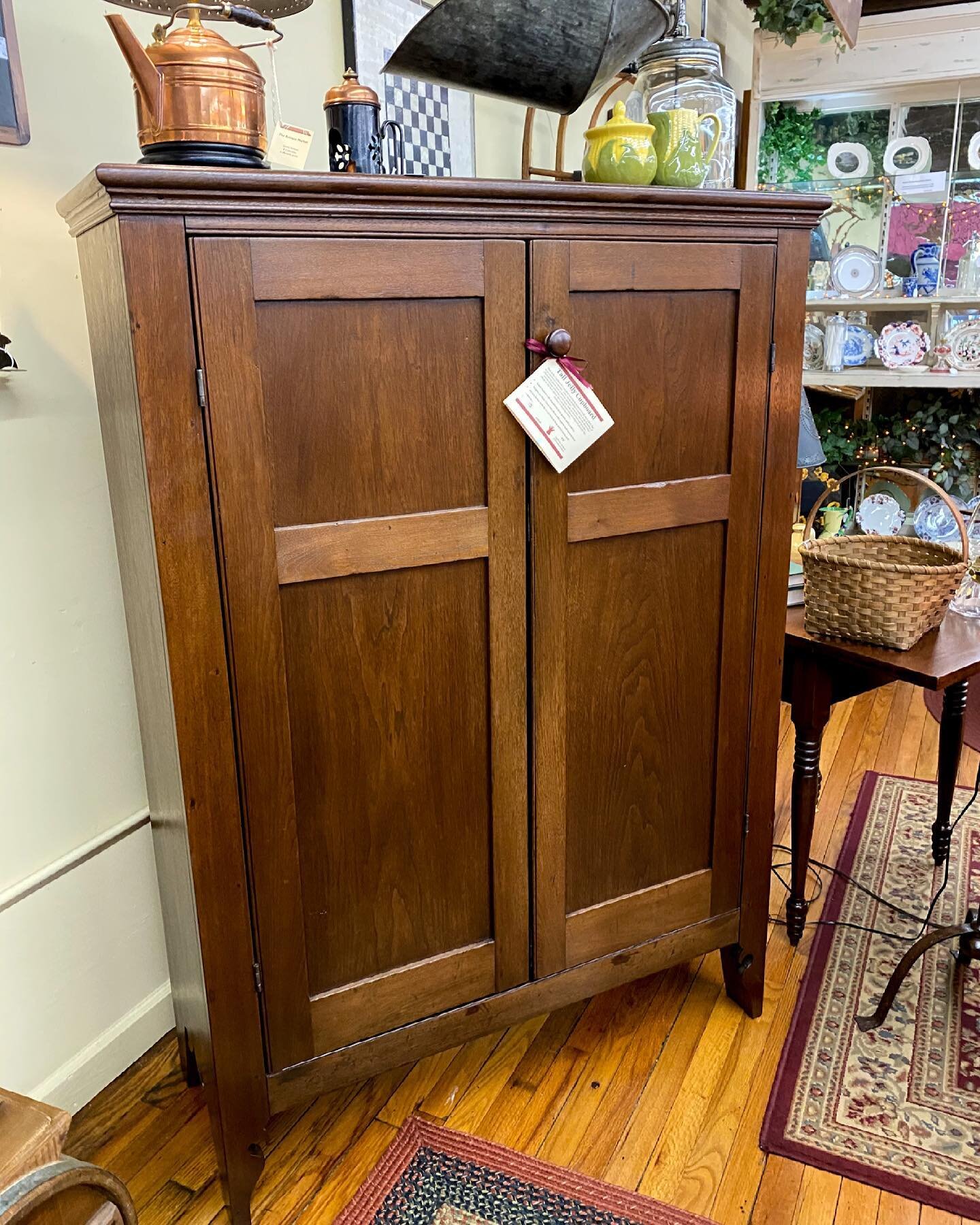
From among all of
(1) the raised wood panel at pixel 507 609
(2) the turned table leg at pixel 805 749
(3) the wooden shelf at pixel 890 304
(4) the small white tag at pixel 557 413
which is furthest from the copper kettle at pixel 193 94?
(3) the wooden shelf at pixel 890 304

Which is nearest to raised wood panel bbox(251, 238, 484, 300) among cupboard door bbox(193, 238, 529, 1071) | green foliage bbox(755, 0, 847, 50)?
cupboard door bbox(193, 238, 529, 1071)

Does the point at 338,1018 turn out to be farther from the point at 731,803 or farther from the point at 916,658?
the point at 916,658

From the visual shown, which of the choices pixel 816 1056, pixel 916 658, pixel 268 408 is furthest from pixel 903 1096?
pixel 268 408

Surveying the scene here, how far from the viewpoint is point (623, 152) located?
4.50 feet

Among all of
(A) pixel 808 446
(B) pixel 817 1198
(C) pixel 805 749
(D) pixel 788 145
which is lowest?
(B) pixel 817 1198

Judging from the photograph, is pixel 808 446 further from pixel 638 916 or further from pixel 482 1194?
pixel 482 1194

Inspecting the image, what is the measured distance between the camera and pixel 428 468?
1.31 m

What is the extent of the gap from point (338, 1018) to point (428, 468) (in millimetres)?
826

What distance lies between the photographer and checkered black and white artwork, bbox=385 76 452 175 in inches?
75.2

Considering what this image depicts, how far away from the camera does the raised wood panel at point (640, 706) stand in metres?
1.51

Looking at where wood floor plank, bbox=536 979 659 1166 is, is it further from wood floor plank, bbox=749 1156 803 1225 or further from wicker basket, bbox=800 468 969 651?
wicker basket, bbox=800 468 969 651

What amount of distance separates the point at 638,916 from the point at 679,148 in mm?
1242

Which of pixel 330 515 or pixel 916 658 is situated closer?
pixel 330 515

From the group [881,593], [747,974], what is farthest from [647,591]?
[747,974]
